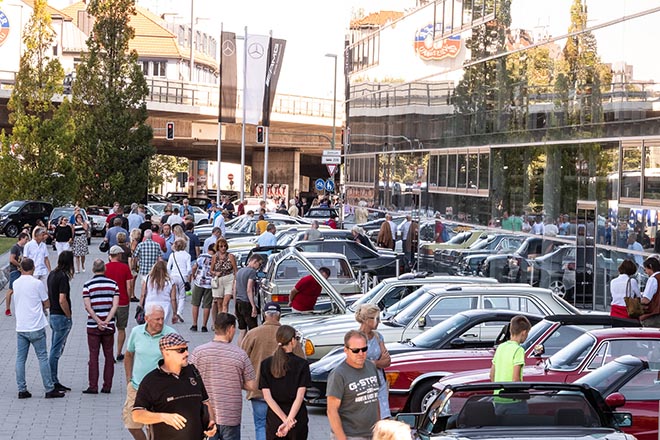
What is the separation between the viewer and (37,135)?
173 ft

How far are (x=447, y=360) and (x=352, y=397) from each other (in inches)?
190

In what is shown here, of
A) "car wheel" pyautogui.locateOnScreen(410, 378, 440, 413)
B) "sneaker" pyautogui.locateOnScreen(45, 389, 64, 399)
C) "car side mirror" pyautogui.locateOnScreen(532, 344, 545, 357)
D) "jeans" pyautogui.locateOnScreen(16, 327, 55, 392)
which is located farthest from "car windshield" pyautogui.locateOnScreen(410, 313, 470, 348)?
"jeans" pyautogui.locateOnScreen(16, 327, 55, 392)

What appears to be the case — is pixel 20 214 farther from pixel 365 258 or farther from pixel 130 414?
pixel 130 414

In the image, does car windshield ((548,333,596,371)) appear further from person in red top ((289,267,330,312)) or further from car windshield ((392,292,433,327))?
person in red top ((289,267,330,312))

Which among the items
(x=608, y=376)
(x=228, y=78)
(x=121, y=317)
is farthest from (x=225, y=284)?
(x=228, y=78)

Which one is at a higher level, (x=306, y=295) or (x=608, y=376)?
(x=608, y=376)

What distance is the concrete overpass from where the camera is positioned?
69.6 meters

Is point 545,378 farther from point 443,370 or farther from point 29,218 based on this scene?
point 29,218

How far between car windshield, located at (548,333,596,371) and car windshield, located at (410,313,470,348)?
214 centimetres

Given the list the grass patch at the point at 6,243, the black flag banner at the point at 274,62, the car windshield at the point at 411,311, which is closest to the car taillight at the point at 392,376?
the car windshield at the point at 411,311

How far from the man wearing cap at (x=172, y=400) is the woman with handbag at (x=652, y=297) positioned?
34.0 feet

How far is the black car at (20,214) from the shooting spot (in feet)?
167

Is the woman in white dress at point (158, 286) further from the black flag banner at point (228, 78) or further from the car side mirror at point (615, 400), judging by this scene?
the black flag banner at point (228, 78)

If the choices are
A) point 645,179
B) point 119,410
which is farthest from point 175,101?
point 119,410
